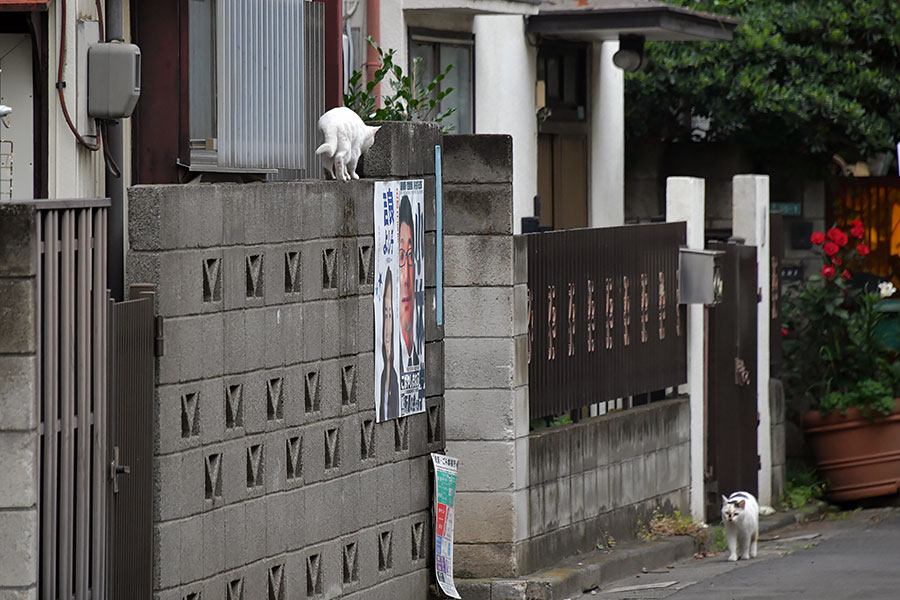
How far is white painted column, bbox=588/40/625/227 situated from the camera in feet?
63.6

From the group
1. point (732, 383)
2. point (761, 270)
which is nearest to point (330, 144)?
point (732, 383)

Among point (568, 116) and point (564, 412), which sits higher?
point (568, 116)

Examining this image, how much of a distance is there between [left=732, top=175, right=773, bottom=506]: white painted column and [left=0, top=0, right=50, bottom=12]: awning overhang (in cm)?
941

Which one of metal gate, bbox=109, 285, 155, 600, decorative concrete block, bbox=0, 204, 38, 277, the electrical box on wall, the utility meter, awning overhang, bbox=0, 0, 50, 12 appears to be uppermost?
awning overhang, bbox=0, 0, 50, 12

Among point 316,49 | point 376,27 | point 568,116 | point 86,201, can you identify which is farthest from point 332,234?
point 568,116

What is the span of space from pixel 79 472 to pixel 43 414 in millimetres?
412

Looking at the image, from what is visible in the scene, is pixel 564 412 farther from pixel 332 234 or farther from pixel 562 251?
pixel 332 234

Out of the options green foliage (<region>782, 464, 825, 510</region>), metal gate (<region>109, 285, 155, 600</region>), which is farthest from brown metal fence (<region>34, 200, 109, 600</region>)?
green foliage (<region>782, 464, 825, 510</region>)

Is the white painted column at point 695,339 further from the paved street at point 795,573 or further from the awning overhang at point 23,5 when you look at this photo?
the awning overhang at point 23,5

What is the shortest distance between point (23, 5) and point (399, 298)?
3.31 m

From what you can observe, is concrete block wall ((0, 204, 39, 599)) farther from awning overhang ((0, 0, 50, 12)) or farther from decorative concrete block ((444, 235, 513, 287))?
decorative concrete block ((444, 235, 513, 287))

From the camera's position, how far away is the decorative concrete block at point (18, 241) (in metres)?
7.17

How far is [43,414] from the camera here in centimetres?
733

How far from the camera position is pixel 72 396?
7574 mm
